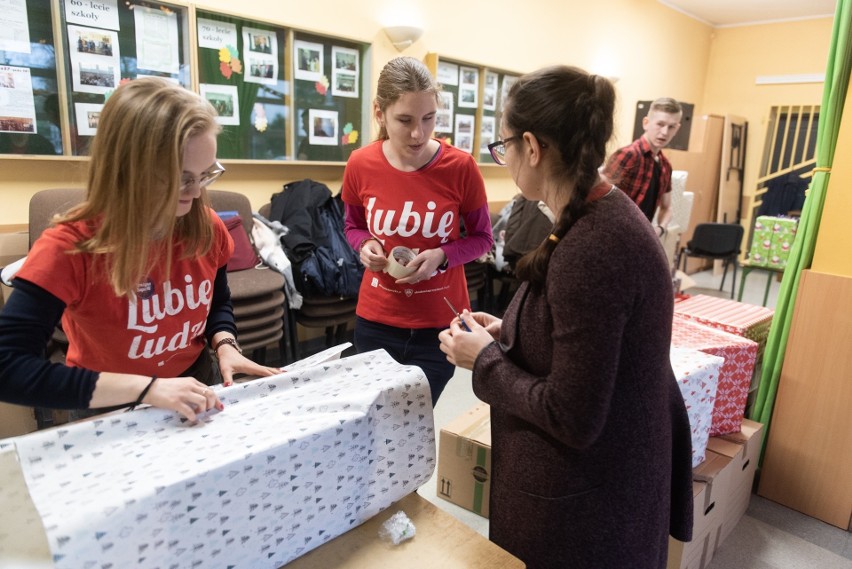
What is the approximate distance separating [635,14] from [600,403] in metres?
6.21

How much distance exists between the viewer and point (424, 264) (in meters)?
1.50

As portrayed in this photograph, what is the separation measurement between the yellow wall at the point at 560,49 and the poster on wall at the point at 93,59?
1.21 ft

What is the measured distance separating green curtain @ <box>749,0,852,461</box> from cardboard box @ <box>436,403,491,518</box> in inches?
47.1

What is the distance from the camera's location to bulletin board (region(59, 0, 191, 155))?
2.45 meters

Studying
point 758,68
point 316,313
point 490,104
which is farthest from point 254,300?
point 758,68

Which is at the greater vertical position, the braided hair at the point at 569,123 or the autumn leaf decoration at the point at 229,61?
the autumn leaf decoration at the point at 229,61

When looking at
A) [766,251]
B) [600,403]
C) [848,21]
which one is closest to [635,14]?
[766,251]

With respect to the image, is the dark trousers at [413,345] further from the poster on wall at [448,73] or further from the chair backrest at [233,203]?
the poster on wall at [448,73]

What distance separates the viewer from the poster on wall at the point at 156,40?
2623 mm

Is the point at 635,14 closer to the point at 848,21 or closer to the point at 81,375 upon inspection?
the point at 848,21

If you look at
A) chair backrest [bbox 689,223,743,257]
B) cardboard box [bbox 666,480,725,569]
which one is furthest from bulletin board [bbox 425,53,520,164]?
cardboard box [bbox 666,480,725,569]

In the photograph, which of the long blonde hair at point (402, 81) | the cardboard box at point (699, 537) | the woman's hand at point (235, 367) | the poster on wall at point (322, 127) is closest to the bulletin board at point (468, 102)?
the poster on wall at point (322, 127)

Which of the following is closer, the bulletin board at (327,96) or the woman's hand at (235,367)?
the woman's hand at (235,367)

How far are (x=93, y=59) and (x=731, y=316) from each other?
3.11 m
